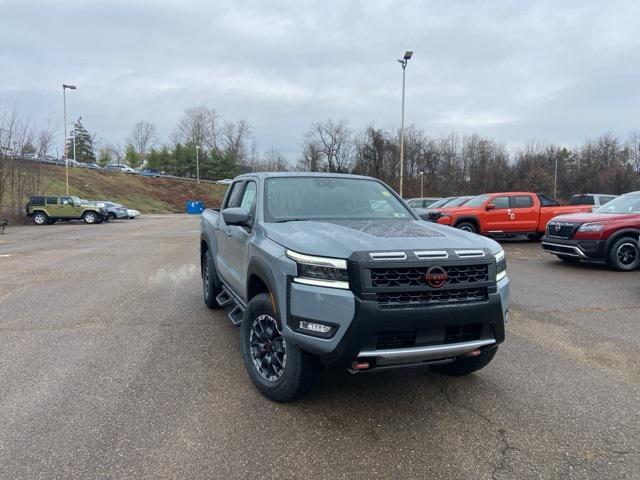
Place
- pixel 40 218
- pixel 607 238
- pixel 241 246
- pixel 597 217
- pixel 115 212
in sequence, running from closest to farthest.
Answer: pixel 241 246, pixel 607 238, pixel 597 217, pixel 40 218, pixel 115 212

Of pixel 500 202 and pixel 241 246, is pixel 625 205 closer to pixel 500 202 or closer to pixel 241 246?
pixel 500 202

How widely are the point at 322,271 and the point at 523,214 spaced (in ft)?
44.2

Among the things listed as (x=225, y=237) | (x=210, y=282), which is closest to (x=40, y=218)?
(x=210, y=282)

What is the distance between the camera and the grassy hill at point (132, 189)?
53.5m

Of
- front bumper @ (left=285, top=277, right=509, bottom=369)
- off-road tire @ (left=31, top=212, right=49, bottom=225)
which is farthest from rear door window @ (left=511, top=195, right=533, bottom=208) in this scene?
off-road tire @ (left=31, top=212, right=49, bottom=225)

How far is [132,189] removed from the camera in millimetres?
63656

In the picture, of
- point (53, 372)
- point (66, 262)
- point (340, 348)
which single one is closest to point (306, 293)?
point (340, 348)

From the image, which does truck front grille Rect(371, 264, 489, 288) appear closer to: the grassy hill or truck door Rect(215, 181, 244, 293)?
truck door Rect(215, 181, 244, 293)

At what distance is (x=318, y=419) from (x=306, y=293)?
99 centimetres

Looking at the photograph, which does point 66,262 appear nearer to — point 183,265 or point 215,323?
point 183,265

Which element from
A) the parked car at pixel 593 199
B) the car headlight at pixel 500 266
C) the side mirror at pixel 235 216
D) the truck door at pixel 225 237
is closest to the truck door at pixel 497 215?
the parked car at pixel 593 199

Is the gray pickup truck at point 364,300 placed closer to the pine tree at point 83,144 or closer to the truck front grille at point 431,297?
the truck front grille at point 431,297

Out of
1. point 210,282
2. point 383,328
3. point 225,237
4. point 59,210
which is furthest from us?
point 59,210

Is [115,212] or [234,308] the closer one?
[234,308]
